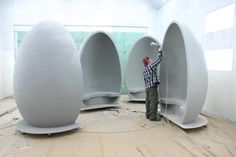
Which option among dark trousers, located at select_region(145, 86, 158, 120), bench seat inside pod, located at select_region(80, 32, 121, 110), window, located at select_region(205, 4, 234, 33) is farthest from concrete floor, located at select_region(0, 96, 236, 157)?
window, located at select_region(205, 4, 234, 33)

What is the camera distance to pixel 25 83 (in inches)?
154

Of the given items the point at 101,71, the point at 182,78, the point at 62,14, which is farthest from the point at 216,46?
the point at 62,14

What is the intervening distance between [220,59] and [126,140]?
9.35ft

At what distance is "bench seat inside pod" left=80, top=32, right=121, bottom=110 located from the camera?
6637mm

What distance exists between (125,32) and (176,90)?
4626mm

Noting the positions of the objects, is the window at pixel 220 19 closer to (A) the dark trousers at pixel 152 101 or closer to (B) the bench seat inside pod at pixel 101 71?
(A) the dark trousers at pixel 152 101

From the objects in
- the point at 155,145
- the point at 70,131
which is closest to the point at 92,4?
the point at 70,131

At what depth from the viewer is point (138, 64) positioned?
311 inches

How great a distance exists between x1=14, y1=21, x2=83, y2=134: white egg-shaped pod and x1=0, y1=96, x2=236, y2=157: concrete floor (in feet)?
0.89

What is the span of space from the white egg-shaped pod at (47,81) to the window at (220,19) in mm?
3159

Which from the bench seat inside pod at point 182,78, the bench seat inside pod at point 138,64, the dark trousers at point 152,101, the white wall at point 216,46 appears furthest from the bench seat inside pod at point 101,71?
the white wall at point 216,46

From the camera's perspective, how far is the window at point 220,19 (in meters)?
4.75

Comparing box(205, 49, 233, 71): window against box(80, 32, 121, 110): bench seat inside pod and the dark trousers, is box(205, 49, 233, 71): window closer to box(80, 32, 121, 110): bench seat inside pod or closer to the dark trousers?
the dark trousers

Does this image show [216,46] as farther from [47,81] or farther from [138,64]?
[47,81]
